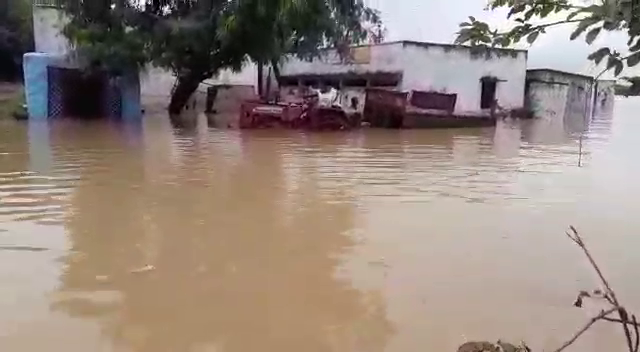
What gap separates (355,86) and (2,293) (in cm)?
1961

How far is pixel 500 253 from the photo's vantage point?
4727 mm

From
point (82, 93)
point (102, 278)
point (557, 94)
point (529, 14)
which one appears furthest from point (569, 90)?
point (529, 14)

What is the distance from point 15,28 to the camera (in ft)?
71.8

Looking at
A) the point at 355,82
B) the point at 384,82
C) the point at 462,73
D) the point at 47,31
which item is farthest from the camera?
the point at 355,82

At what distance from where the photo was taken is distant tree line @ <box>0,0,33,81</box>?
854 inches

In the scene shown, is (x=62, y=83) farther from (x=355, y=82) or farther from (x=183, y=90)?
(x=355, y=82)

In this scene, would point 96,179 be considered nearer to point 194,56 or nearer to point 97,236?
point 97,236

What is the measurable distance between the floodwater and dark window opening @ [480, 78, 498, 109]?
1374 centimetres

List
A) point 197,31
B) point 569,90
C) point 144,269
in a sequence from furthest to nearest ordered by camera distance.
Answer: point 569,90 → point 197,31 → point 144,269

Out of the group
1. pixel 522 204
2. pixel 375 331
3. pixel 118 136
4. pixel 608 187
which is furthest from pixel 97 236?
pixel 118 136

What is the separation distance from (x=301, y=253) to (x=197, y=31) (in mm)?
12010

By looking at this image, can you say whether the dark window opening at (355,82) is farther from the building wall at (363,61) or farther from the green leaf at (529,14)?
the green leaf at (529,14)

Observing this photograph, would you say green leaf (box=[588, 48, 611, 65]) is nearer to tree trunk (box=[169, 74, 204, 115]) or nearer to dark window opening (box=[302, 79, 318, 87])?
tree trunk (box=[169, 74, 204, 115])

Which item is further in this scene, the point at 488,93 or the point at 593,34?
the point at 488,93
